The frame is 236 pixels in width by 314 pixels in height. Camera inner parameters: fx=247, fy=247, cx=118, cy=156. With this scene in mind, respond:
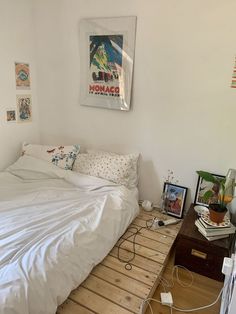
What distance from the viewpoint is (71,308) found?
132 cm

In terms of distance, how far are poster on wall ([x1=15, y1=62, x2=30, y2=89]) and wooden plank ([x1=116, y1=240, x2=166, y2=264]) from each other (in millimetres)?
1852

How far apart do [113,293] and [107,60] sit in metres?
1.85

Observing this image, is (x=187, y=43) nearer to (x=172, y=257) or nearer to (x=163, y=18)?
(x=163, y=18)

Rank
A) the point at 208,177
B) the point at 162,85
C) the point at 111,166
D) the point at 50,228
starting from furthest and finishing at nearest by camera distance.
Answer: the point at 111,166, the point at 162,85, the point at 208,177, the point at 50,228

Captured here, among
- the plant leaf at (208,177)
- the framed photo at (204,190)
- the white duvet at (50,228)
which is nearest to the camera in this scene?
the white duvet at (50,228)

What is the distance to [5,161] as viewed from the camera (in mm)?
2557

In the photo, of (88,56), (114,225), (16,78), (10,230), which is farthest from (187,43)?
(10,230)

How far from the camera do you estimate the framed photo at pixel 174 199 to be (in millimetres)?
2211

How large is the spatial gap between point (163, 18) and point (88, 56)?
0.76 meters

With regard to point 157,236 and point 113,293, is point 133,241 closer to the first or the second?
point 157,236

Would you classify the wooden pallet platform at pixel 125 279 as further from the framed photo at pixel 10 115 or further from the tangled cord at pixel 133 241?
the framed photo at pixel 10 115

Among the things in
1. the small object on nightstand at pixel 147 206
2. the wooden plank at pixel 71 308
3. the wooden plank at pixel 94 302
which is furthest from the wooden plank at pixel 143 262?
the small object on nightstand at pixel 147 206

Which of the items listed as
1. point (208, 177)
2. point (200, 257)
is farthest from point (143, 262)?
point (208, 177)

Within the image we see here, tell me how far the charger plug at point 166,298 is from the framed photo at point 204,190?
2.72 ft
